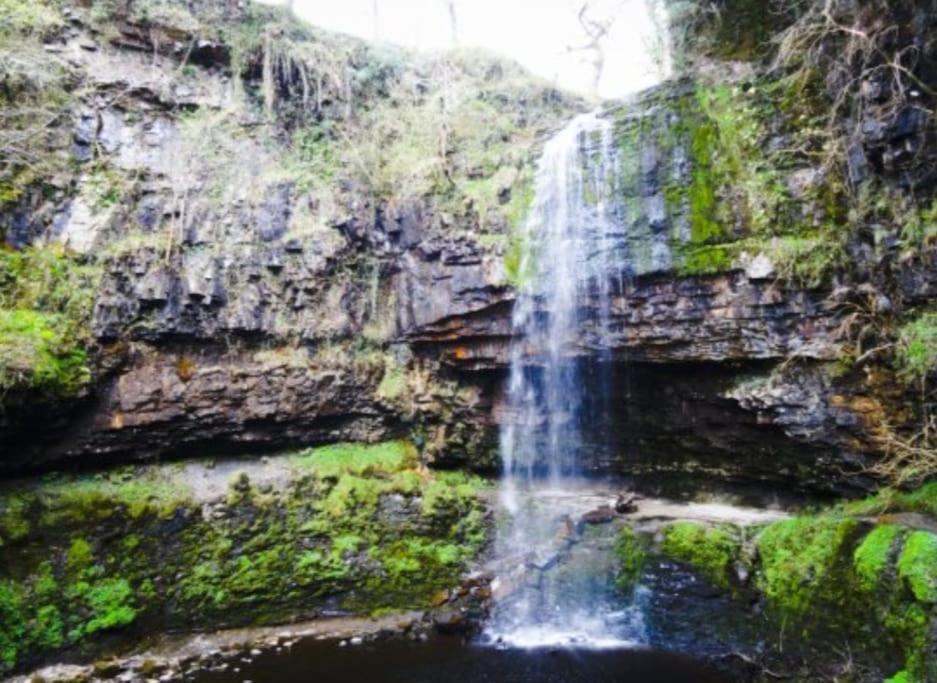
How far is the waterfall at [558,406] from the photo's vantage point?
28.9 ft

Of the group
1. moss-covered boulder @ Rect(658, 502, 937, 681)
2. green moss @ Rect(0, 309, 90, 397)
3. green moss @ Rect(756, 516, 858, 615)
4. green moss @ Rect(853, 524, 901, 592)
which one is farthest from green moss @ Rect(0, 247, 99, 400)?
green moss @ Rect(853, 524, 901, 592)

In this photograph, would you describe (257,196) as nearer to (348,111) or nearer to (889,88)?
(348,111)

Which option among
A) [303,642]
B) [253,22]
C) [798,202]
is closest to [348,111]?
[253,22]

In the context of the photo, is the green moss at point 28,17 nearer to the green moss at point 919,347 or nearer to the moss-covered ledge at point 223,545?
the moss-covered ledge at point 223,545

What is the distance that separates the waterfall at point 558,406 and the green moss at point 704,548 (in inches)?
38.6

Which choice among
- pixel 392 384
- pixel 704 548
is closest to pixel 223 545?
pixel 392 384

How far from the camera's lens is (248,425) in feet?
33.9

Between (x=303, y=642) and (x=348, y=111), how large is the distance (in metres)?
9.83

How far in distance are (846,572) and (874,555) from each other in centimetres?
47

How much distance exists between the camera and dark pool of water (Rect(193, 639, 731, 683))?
7.15 metres

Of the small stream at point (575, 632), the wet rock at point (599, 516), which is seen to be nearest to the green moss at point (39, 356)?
the small stream at point (575, 632)

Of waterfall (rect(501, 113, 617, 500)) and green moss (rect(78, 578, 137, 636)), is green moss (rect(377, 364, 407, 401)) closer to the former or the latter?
waterfall (rect(501, 113, 617, 500))

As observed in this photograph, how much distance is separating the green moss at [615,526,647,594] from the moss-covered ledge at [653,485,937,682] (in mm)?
371

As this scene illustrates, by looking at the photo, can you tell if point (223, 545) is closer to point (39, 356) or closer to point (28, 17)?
point (39, 356)
